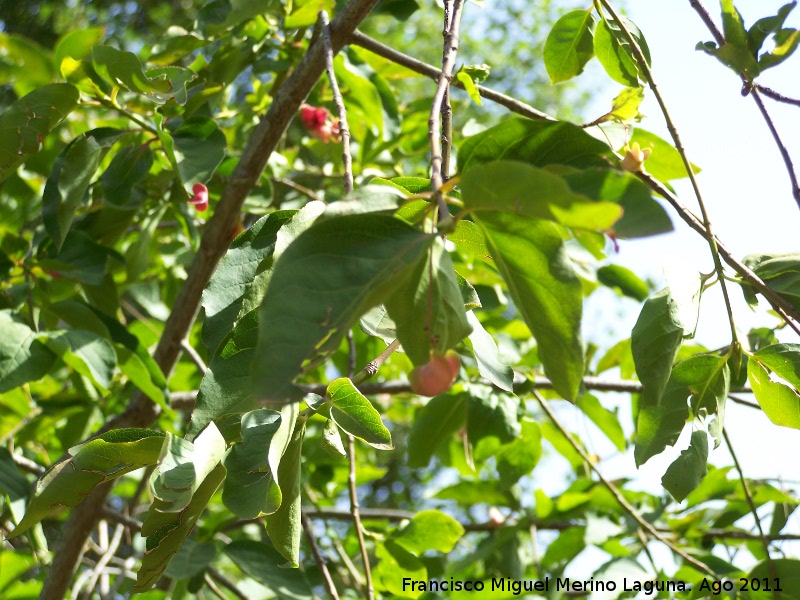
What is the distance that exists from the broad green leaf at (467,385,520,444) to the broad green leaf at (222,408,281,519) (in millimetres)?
855

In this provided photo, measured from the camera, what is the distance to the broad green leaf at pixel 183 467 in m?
0.52

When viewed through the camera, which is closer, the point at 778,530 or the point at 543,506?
the point at 778,530

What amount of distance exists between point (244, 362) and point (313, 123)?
3.76 feet

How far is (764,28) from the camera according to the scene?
726 millimetres

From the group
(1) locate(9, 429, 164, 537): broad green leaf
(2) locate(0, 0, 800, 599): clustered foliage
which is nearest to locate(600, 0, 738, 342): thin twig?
(2) locate(0, 0, 800, 599): clustered foliage

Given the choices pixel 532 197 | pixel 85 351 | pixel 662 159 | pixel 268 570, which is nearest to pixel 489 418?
pixel 268 570

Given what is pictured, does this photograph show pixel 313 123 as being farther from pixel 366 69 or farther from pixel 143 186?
pixel 143 186

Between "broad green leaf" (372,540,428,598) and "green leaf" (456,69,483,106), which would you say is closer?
"green leaf" (456,69,483,106)

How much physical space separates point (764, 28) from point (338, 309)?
538mm

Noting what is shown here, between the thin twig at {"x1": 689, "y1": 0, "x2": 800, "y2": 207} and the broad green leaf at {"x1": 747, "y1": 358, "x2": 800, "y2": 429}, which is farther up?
the thin twig at {"x1": 689, "y1": 0, "x2": 800, "y2": 207}

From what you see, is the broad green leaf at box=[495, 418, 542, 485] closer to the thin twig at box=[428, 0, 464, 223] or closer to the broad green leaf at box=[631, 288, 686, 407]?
the broad green leaf at box=[631, 288, 686, 407]

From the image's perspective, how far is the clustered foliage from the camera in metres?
0.49

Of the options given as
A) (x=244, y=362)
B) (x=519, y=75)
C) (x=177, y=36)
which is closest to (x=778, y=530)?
(x=244, y=362)

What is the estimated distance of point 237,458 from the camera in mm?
569
